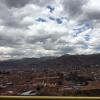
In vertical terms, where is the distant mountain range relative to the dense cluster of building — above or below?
above

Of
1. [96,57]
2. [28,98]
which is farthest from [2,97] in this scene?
[96,57]

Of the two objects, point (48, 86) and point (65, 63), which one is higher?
point (65, 63)

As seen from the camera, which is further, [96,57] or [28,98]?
[96,57]

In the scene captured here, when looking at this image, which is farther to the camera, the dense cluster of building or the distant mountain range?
the distant mountain range

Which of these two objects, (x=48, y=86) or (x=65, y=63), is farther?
(x=65, y=63)

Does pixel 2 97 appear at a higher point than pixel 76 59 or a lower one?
lower

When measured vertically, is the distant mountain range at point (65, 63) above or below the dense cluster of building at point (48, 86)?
above

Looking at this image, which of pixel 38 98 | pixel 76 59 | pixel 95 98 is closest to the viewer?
pixel 95 98

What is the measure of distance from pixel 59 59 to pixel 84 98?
335ft

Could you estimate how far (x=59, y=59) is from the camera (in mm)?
104500

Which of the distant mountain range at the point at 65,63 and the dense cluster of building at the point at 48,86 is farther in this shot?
the distant mountain range at the point at 65,63

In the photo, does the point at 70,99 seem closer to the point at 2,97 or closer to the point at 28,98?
the point at 28,98

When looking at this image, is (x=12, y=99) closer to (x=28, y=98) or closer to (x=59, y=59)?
(x=28, y=98)

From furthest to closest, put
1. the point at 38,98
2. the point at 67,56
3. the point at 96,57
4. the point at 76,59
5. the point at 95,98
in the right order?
the point at 67,56 → the point at 76,59 → the point at 96,57 → the point at 38,98 → the point at 95,98
